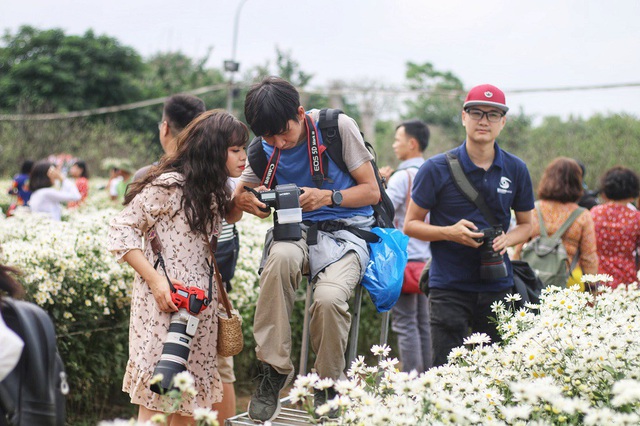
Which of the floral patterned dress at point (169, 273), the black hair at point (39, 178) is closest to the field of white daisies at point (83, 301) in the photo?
the floral patterned dress at point (169, 273)

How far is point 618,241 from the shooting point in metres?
6.79

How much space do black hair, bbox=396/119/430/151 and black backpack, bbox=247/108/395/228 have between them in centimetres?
253

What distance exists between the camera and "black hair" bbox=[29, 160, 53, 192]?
32.3 feet

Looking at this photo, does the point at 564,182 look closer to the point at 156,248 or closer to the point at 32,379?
the point at 156,248

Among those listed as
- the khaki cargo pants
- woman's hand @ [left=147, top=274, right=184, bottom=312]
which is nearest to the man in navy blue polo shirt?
the khaki cargo pants

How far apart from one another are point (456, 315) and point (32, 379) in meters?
3.06

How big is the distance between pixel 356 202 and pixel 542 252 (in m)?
2.57

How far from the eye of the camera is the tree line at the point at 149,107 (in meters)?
27.0

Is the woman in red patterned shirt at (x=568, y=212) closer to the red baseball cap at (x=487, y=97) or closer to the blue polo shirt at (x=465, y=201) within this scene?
the blue polo shirt at (x=465, y=201)

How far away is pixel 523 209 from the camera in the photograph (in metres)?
5.06

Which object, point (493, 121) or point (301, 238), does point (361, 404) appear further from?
point (493, 121)

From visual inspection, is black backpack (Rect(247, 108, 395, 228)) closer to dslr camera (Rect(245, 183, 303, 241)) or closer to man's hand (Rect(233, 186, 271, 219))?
man's hand (Rect(233, 186, 271, 219))

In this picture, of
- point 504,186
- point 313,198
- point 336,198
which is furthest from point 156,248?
point 504,186

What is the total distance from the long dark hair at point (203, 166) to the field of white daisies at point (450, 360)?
104 cm
